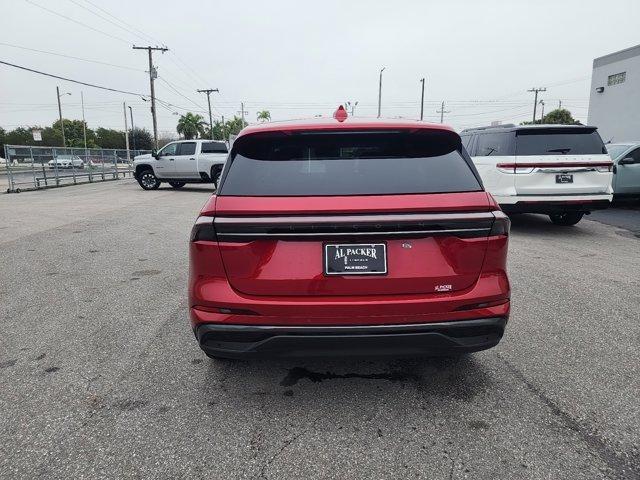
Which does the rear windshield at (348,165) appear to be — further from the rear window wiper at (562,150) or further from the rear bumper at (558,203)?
the rear window wiper at (562,150)

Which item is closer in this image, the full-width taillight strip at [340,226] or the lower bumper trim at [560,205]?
the full-width taillight strip at [340,226]

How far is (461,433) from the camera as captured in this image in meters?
2.55

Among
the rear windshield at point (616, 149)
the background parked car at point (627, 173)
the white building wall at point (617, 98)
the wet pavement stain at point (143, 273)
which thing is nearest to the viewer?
the wet pavement stain at point (143, 273)

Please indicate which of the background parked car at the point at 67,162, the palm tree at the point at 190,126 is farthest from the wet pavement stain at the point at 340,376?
the palm tree at the point at 190,126

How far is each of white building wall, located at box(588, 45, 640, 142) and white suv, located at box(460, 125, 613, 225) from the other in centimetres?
1599

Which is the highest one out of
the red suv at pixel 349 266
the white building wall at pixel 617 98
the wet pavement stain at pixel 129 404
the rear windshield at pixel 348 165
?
the white building wall at pixel 617 98

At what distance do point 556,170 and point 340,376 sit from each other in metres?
6.31

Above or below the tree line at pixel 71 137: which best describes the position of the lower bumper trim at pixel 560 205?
below

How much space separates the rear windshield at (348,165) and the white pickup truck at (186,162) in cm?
1592

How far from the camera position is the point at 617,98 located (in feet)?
76.6

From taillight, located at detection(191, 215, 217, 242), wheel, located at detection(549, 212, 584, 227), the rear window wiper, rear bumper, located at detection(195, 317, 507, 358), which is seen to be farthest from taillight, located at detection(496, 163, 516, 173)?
taillight, located at detection(191, 215, 217, 242)

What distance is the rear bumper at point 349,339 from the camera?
2.51 metres

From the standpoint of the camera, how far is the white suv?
7.77 metres

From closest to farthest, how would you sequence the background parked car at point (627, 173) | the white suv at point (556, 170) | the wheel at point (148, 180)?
1. the white suv at point (556, 170)
2. the background parked car at point (627, 173)
3. the wheel at point (148, 180)
